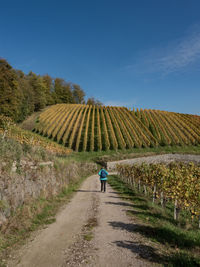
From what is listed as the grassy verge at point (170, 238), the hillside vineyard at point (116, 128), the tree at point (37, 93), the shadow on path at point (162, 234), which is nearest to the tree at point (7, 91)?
the hillside vineyard at point (116, 128)

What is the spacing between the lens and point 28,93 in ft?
169

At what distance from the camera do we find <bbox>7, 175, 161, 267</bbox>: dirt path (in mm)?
4062

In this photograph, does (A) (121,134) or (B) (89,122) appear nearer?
(A) (121,134)

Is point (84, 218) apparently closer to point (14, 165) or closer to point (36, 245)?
point (36, 245)

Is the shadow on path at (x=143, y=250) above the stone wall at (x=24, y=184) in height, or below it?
below

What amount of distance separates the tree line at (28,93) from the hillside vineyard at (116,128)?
6.53 m

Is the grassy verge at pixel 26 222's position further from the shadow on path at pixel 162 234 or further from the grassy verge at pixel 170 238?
the grassy verge at pixel 170 238

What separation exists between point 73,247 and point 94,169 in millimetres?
23271

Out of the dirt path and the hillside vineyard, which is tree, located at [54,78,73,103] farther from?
the dirt path

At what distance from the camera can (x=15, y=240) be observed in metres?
5.32

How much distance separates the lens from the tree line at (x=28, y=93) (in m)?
31.9

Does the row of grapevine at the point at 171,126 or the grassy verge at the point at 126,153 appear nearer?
the grassy verge at the point at 126,153

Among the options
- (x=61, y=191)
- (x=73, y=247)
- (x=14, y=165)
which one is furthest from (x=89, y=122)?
(x=73, y=247)

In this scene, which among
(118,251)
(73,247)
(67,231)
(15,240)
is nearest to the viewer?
(118,251)
